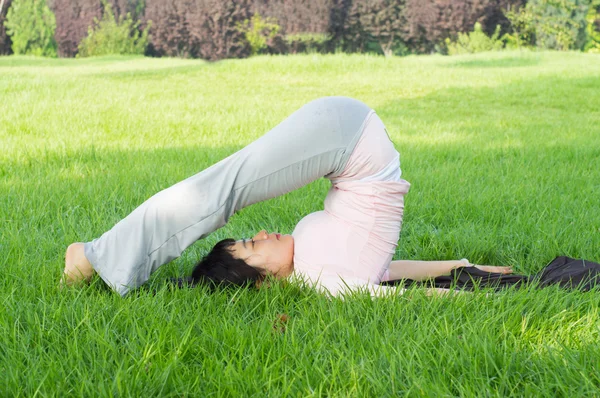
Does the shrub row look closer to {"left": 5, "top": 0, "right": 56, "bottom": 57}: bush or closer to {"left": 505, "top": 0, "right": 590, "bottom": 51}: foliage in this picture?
{"left": 5, "top": 0, "right": 56, "bottom": 57}: bush

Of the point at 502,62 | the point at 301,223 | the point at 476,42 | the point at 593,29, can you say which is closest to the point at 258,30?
the point at 476,42

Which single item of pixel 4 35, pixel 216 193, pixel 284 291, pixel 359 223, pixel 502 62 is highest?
pixel 216 193

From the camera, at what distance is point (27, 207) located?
4.48 meters

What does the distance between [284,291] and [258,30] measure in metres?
31.3

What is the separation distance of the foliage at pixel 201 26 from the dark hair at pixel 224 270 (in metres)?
29.8

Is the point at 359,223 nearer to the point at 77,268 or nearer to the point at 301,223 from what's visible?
the point at 301,223

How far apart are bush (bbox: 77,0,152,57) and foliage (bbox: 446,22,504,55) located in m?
14.8

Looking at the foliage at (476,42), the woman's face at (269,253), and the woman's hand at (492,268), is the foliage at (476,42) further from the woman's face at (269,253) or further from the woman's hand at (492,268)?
the woman's face at (269,253)

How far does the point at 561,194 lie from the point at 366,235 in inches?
97.6

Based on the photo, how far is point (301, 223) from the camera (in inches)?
124

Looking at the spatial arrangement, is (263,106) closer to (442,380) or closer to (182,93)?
(182,93)

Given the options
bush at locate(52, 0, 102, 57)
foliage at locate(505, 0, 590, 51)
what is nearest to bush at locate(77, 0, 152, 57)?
bush at locate(52, 0, 102, 57)

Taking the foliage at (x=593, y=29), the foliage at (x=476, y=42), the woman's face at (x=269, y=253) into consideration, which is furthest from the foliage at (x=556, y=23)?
the woman's face at (x=269, y=253)

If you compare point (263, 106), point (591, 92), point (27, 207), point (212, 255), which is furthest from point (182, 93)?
point (212, 255)
